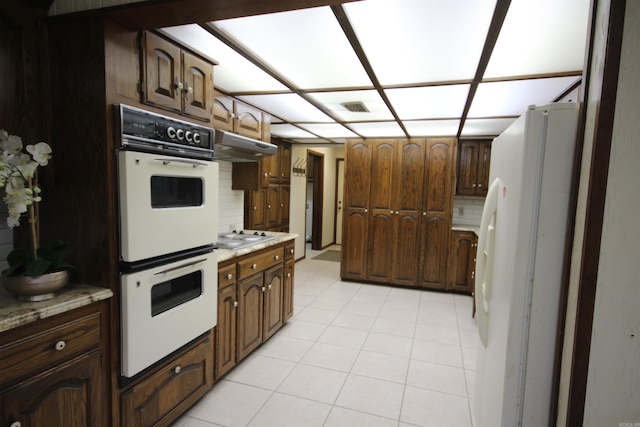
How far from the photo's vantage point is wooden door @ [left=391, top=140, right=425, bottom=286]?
14.7 ft

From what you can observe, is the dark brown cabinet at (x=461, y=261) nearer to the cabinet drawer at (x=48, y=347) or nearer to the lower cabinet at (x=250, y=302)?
the lower cabinet at (x=250, y=302)

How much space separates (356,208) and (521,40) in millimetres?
3276

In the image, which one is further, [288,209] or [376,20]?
[288,209]

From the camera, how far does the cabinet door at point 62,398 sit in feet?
3.82

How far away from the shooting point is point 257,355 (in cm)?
273

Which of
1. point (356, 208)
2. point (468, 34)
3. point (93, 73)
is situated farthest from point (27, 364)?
point (356, 208)

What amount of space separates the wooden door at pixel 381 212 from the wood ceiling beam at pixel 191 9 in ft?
11.3

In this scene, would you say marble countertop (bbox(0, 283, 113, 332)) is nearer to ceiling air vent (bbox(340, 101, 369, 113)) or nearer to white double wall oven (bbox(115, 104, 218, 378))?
white double wall oven (bbox(115, 104, 218, 378))

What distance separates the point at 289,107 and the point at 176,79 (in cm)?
135

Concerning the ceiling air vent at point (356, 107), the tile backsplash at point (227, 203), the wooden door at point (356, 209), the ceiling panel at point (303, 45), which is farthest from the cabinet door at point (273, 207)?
the ceiling panel at point (303, 45)

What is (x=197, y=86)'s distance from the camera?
1.95m

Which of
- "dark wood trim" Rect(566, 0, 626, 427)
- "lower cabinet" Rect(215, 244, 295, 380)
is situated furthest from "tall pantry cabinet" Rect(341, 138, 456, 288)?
"dark wood trim" Rect(566, 0, 626, 427)

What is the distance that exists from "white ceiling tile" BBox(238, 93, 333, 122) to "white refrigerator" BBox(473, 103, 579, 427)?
1.94 metres

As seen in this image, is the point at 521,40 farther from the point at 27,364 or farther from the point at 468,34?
the point at 27,364
